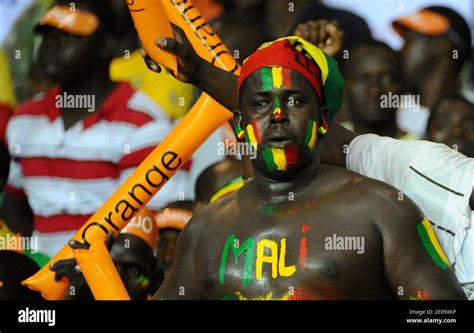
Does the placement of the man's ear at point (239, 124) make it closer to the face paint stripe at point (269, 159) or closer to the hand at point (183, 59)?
the face paint stripe at point (269, 159)

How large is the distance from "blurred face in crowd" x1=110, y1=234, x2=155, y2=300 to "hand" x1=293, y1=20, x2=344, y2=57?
942mm

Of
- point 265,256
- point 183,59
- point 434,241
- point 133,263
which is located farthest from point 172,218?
point 434,241

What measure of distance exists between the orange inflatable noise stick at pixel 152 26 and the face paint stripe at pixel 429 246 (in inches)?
33.4

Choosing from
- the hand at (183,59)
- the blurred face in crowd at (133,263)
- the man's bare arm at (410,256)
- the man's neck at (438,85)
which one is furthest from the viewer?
the man's neck at (438,85)

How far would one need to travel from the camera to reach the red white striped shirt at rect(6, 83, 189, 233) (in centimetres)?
446

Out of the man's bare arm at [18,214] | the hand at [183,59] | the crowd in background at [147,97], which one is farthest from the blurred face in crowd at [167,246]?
the hand at [183,59]

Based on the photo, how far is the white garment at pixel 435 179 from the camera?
11.3 feet

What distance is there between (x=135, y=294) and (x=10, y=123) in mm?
935

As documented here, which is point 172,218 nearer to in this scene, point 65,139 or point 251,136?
point 65,139

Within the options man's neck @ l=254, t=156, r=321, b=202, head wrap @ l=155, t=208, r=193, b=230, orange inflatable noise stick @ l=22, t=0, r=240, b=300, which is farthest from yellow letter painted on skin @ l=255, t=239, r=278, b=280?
head wrap @ l=155, t=208, r=193, b=230

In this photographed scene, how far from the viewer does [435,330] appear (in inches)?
142

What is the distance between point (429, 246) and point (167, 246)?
172cm

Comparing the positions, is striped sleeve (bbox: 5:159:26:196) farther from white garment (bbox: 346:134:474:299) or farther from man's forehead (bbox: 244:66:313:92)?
man's forehead (bbox: 244:66:313:92)

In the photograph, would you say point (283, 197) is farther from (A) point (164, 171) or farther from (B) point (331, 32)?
(B) point (331, 32)
